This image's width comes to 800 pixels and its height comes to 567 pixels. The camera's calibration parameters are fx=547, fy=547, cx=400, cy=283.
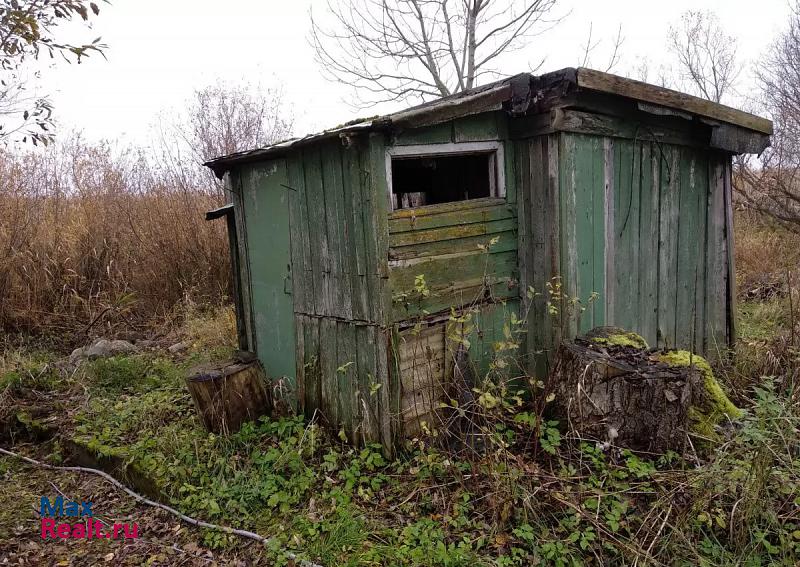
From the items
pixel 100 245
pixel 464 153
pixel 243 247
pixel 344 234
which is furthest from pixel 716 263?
pixel 100 245

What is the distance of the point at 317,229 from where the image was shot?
4312 millimetres

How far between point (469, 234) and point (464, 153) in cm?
62

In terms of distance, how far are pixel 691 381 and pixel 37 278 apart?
317 inches

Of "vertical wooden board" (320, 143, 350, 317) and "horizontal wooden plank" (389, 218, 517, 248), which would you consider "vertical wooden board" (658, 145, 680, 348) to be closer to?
"horizontal wooden plank" (389, 218, 517, 248)

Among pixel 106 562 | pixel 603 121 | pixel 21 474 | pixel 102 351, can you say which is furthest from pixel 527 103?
pixel 102 351

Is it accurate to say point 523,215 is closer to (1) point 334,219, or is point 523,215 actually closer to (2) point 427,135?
(2) point 427,135

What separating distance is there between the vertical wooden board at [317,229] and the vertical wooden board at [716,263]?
13.2 feet

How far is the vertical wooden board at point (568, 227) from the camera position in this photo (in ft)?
13.9

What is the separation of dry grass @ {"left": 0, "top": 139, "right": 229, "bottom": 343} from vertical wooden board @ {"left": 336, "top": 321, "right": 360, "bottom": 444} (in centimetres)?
457

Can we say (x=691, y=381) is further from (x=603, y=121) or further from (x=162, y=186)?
(x=162, y=186)

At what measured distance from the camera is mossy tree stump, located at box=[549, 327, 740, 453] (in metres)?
3.44

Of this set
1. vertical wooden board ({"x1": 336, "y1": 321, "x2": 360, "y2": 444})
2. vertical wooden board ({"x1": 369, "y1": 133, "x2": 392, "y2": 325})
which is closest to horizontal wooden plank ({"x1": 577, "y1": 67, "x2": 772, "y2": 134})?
vertical wooden board ({"x1": 369, "y1": 133, "x2": 392, "y2": 325})

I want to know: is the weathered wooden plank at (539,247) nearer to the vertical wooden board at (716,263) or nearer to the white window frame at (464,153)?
Answer: the white window frame at (464,153)

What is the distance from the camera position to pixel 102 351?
6.70 m
